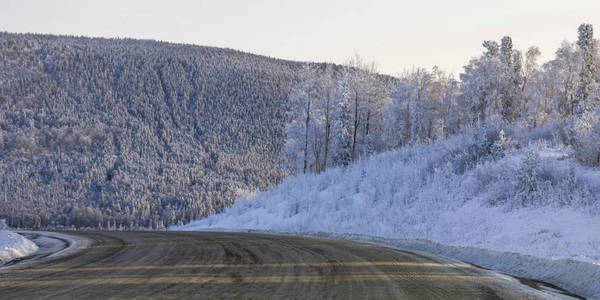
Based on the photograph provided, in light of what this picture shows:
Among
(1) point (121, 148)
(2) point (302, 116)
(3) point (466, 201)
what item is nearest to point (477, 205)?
(3) point (466, 201)

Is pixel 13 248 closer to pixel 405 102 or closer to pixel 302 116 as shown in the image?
pixel 302 116

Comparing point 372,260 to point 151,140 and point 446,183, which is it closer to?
point 446,183

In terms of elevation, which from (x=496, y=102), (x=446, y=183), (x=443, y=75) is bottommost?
(x=446, y=183)

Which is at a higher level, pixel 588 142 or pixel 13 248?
pixel 588 142

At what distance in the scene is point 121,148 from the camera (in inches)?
6299

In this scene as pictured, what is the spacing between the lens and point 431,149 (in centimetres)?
2722

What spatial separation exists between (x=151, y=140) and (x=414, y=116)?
12734cm

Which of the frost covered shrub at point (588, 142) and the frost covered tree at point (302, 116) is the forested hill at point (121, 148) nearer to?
the frost covered tree at point (302, 116)

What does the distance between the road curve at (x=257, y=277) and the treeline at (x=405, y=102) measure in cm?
3098

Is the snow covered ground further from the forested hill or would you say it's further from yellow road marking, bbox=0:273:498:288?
the forested hill

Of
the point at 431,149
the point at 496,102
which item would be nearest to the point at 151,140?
the point at 496,102

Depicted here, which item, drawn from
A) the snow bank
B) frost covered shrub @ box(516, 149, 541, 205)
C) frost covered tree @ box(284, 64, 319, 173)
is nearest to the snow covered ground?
frost covered shrub @ box(516, 149, 541, 205)

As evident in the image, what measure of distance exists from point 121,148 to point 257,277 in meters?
164

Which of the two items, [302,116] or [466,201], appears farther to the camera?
[302,116]
